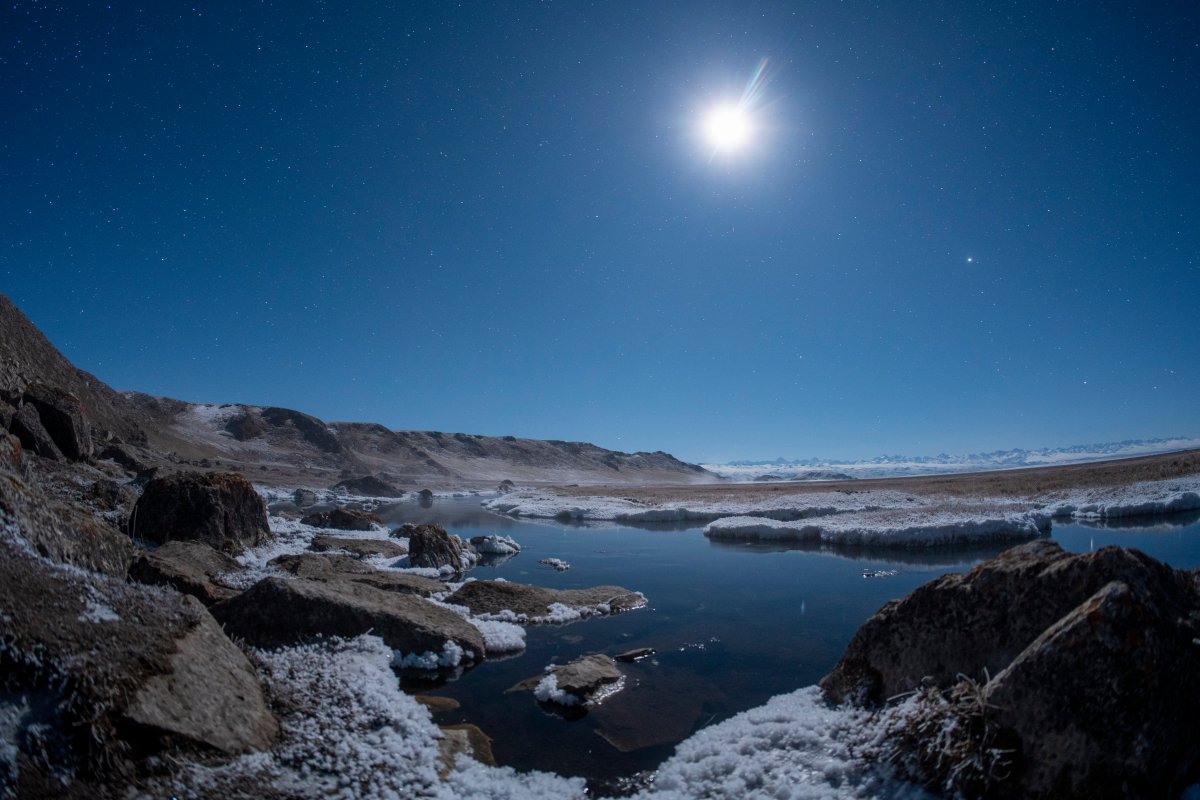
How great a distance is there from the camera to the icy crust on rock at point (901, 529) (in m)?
22.6

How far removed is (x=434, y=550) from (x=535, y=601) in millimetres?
6646

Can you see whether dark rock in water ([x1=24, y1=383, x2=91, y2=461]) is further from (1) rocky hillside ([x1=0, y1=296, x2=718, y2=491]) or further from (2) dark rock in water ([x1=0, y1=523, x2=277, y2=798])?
(2) dark rock in water ([x1=0, y1=523, x2=277, y2=798])

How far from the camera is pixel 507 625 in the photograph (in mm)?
12047

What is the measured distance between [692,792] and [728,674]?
4200mm

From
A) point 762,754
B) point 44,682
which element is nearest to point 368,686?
point 44,682

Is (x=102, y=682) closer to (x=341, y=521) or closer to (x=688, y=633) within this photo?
(x=688, y=633)

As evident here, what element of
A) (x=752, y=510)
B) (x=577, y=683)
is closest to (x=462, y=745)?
(x=577, y=683)

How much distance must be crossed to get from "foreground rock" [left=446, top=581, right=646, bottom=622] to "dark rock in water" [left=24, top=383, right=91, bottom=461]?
60.0 ft

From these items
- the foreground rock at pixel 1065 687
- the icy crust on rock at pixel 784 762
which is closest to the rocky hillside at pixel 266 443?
the icy crust on rock at pixel 784 762

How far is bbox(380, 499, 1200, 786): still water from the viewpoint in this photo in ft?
25.2

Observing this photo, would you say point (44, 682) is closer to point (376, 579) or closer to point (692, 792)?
point (692, 792)

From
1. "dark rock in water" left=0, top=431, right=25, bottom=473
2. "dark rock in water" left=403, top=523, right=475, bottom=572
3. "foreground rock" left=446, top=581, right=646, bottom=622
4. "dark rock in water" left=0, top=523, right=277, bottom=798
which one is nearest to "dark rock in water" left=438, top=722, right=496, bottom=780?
"dark rock in water" left=0, top=523, right=277, bottom=798

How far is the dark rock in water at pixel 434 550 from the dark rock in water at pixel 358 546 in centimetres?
135

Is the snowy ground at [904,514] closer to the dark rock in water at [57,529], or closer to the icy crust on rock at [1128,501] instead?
the icy crust on rock at [1128,501]
